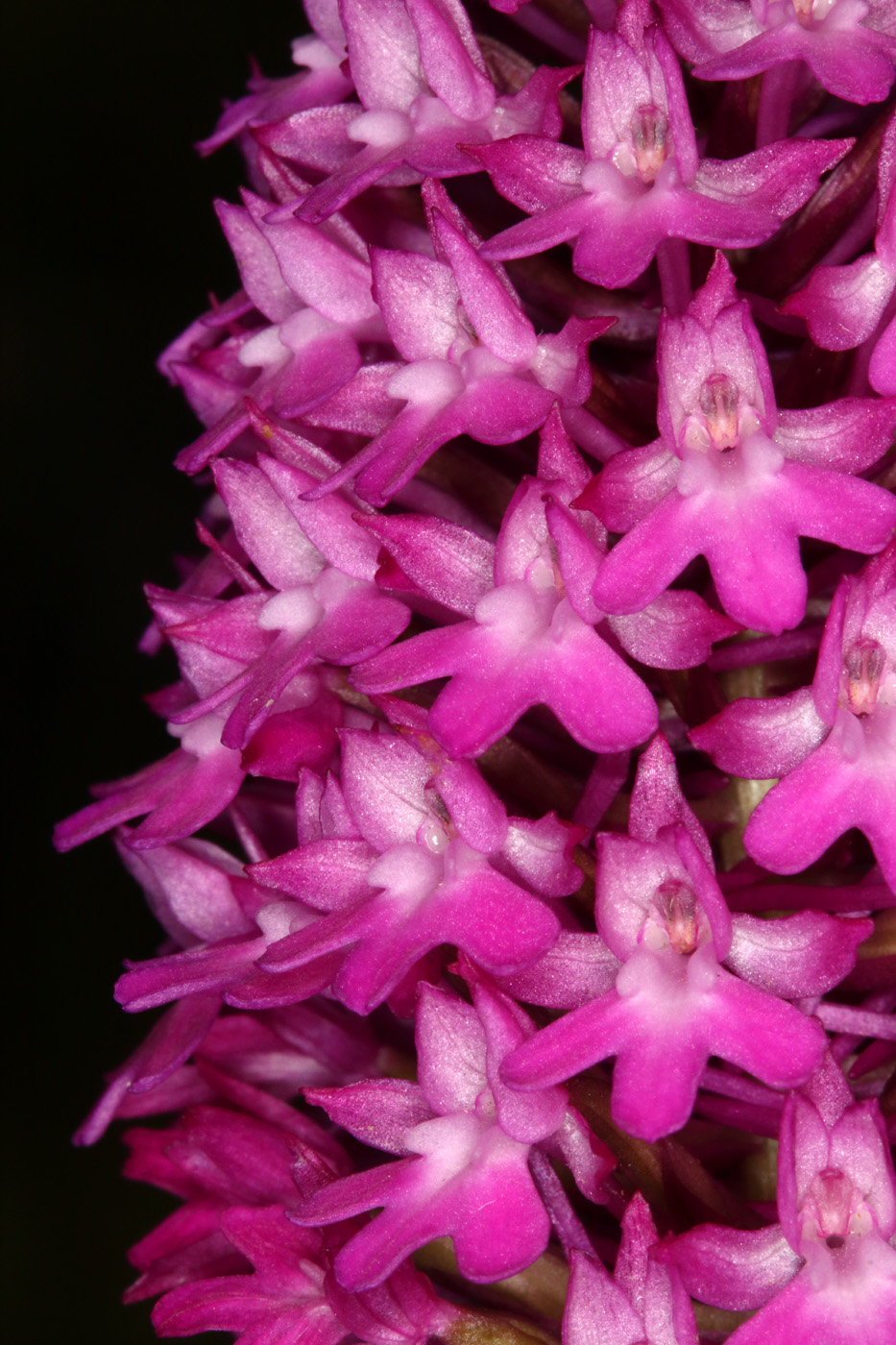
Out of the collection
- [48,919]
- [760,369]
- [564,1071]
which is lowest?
[48,919]

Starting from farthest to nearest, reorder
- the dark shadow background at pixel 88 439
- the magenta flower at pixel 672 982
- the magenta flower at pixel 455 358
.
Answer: the dark shadow background at pixel 88 439
the magenta flower at pixel 455 358
the magenta flower at pixel 672 982

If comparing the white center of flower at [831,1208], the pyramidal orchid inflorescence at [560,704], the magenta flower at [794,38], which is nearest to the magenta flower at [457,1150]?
the pyramidal orchid inflorescence at [560,704]

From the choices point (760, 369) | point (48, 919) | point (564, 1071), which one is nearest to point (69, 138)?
point (48, 919)

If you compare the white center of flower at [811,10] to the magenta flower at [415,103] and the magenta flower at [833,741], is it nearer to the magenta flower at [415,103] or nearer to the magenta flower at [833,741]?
the magenta flower at [415,103]

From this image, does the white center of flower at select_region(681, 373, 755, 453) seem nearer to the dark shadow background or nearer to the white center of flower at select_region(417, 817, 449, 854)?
the white center of flower at select_region(417, 817, 449, 854)

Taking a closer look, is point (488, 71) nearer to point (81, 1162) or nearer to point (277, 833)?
point (277, 833)

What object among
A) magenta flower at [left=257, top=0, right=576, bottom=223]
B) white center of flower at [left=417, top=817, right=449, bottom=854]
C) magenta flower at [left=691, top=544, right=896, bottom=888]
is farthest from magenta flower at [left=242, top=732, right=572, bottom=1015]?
magenta flower at [left=257, top=0, right=576, bottom=223]
